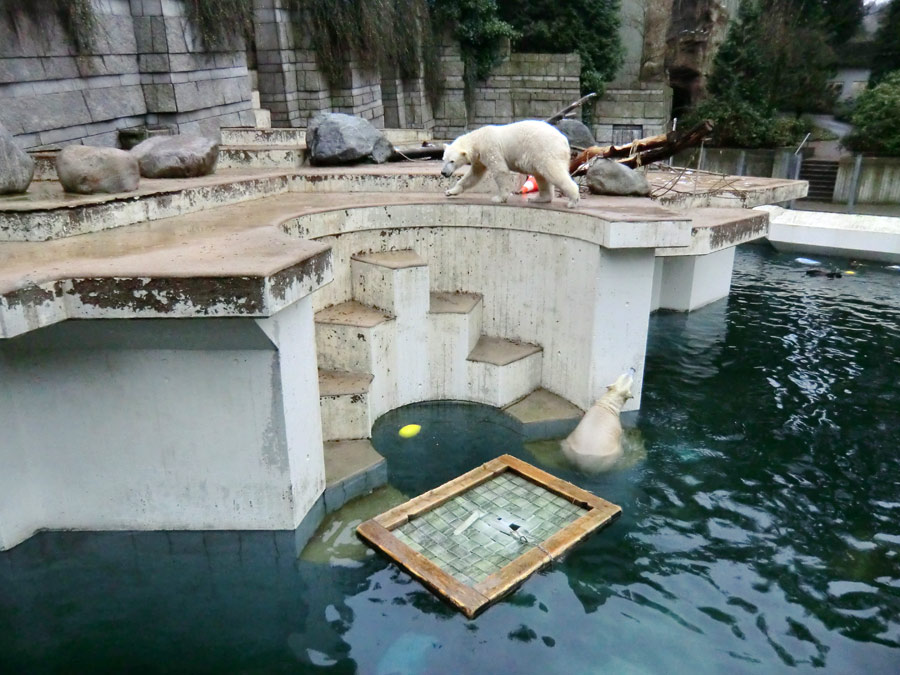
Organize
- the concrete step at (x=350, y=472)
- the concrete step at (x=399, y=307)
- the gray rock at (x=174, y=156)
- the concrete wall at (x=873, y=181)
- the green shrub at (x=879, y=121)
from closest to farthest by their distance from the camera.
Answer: the concrete step at (x=350, y=472)
the concrete step at (x=399, y=307)
the gray rock at (x=174, y=156)
the concrete wall at (x=873, y=181)
the green shrub at (x=879, y=121)

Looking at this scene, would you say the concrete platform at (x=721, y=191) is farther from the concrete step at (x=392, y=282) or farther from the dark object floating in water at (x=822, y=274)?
the concrete step at (x=392, y=282)

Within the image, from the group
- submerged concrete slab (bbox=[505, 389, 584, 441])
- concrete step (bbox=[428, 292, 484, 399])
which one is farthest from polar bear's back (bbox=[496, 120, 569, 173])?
submerged concrete slab (bbox=[505, 389, 584, 441])

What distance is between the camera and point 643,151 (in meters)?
9.17

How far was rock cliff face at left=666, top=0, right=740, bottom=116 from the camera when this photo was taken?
84.9 feet

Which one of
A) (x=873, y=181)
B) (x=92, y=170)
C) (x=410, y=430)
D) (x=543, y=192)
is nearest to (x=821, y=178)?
(x=873, y=181)

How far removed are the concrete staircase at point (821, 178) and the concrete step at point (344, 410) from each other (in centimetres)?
1835

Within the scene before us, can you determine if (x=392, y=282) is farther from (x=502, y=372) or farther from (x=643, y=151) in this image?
(x=643, y=151)

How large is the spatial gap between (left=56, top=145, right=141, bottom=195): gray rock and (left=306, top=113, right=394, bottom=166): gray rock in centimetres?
354

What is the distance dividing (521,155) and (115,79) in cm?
659

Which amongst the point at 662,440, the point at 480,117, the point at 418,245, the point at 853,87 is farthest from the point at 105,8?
the point at 853,87

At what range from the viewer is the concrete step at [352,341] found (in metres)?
6.82

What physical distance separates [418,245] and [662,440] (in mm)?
3510

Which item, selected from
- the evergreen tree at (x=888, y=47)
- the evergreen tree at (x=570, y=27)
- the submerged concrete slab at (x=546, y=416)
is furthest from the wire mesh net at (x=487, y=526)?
the evergreen tree at (x=888, y=47)

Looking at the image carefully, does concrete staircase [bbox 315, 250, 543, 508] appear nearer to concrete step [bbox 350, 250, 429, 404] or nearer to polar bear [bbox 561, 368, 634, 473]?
concrete step [bbox 350, 250, 429, 404]
